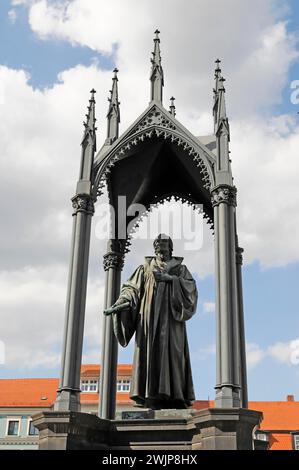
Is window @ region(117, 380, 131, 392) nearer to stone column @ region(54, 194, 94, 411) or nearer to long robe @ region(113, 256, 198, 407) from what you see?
stone column @ region(54, 194, 94, 411)

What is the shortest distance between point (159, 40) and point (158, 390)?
10459 millimetres

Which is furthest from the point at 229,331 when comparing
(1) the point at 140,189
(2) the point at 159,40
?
(2) the point at 159,40

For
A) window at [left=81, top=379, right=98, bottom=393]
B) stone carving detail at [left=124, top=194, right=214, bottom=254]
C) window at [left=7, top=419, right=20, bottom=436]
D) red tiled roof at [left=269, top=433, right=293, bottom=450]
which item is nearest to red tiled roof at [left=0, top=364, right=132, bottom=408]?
window at [left=81, top=379, right=98, bottom=393]

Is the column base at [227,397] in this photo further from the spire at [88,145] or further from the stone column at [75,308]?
the spire at [88,145]

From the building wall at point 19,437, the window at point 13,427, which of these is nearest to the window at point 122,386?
the building wall at point 19,437

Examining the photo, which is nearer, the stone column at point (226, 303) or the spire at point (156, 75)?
the stone column at point (226, 303)

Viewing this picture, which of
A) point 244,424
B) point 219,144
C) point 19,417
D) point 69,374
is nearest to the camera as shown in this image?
point 244,424

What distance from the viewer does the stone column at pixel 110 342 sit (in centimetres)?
1582

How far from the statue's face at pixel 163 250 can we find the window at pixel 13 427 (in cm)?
5297

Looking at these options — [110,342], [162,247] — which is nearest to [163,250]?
[162,247]

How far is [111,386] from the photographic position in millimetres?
15953

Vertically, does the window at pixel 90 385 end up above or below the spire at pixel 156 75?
above
